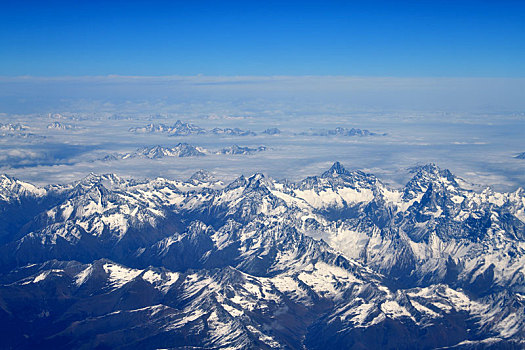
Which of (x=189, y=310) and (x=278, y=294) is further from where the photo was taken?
(x=278, y=294)

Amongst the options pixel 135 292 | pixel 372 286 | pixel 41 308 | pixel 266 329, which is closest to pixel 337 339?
pixel 266 329

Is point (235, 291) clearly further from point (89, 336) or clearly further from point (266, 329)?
point (89, 336)

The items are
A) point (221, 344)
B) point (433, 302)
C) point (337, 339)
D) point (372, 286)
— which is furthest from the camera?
point (372, 286)

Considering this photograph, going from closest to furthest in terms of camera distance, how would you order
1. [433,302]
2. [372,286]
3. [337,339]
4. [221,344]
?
[221,344] → [337,339] → [433,302] → [372,286]

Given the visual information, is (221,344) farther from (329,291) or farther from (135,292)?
(329,291)

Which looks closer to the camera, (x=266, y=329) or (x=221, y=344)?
(x=221, y=344)

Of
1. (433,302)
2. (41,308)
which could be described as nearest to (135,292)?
(41,308)

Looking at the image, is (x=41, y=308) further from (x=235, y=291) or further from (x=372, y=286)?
(x=372, y=286)

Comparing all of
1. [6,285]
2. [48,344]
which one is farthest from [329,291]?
[6,285]
